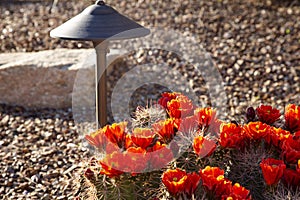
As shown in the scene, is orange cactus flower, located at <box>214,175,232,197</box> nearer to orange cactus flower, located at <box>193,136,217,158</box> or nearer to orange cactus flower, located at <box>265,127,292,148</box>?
orange cactus flower, located at <box>193,136,217,158</box>

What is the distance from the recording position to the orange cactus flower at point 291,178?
6.42 feet

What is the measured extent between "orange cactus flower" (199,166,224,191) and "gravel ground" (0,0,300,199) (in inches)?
56.6

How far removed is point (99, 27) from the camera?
2.62 m

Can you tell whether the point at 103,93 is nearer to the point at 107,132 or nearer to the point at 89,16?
the point at 89,16

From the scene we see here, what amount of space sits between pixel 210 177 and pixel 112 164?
→ 1.18 ft

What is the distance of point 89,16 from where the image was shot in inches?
106

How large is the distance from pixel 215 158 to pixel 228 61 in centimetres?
296

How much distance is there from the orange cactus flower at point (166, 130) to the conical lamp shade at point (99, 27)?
1.96 feet

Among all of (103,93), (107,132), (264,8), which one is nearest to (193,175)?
(107,132)

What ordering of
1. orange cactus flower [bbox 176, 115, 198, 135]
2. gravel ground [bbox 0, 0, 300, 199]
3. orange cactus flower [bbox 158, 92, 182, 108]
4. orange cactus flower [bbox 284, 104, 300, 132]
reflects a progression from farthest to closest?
gravel ground [bbox 0, 0, 300, 199] < orange cactus flower [bbox 158, 92, 182, 108] < orange cactus flower [bbox 284, 104, 300, 132] < orange cactus flower [bbox 176, 115, 198, 135]

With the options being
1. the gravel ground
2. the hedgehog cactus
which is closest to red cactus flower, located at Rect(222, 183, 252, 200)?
the hedgehog cactus

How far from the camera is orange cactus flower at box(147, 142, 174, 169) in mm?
2031

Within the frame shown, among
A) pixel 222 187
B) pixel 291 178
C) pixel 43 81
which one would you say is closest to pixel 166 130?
pixel 222 187

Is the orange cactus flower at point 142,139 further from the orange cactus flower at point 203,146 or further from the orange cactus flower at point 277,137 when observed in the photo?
the orange cactus flower at point 277,137
